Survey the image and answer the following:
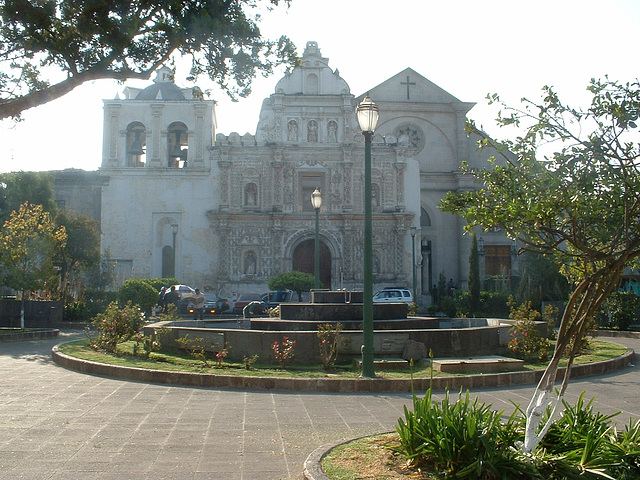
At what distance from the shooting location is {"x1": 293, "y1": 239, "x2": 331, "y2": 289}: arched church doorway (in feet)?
110

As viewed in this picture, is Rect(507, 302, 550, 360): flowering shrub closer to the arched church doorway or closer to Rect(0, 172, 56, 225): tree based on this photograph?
the arched church doorway

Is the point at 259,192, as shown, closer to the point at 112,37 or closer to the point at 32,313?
the point at 32,313

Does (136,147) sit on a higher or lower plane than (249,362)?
higher

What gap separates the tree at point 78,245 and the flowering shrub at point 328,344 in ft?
64.9

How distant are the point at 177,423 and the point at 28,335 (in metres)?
11.6

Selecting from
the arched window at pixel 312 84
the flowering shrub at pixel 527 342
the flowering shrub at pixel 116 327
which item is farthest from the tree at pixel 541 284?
the flowering shrub at pixel 116 327

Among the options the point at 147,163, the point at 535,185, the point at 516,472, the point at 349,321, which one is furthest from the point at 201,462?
the point at 147,163

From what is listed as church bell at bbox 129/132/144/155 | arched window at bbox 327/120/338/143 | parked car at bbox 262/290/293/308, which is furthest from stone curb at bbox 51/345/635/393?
church bell at bbox 129/132/144/155

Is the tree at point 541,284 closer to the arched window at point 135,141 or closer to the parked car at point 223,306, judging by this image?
the parked car at point 223,306

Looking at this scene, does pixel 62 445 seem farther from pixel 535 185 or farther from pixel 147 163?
pixel 147 163

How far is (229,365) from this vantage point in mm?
10133

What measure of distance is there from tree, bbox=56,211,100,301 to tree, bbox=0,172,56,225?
4.05 metres

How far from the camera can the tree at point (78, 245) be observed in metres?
27.3

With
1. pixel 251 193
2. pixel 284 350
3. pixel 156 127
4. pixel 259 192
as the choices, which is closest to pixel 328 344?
pixel 284 350
